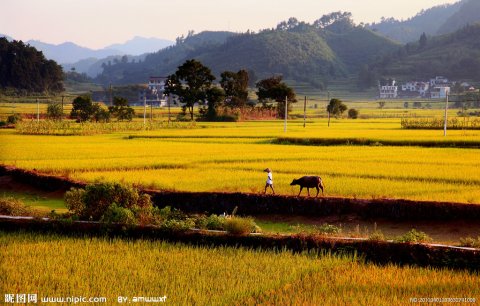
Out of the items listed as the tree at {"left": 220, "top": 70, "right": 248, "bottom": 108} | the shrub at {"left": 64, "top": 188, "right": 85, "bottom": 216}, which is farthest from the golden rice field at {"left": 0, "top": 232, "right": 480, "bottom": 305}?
the tree at {"left": 220, "top": 70, "right": 248, "bottom": 108}

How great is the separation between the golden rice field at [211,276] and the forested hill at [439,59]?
13769 centimetres

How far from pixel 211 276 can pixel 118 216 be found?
3.63 meters

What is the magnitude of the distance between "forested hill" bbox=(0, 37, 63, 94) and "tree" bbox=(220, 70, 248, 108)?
34323 mm

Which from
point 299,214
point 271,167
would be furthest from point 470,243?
point 271,167

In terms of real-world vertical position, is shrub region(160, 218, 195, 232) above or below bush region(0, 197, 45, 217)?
above

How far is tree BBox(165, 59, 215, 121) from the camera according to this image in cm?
6194

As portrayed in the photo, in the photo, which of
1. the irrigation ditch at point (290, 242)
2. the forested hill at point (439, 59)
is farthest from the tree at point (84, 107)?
the forested hill at point (439, 59)

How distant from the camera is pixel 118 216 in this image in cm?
1111

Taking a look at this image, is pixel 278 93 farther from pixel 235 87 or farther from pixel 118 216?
pixel 118 216

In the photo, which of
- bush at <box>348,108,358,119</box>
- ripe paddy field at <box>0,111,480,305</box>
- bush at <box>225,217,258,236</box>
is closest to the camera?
ripe paddy field at <box>0,111,480,305</box>

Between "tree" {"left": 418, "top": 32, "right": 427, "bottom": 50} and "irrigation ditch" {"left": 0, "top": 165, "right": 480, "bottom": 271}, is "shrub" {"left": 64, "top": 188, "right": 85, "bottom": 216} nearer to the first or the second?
"irrigation ditch" {"left": 0, "top": 165, "right": 480, "bottom": 271}

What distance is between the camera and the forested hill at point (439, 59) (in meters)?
138

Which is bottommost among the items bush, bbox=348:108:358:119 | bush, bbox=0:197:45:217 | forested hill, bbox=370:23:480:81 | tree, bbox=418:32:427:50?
bush, bbox=0:197:45:217

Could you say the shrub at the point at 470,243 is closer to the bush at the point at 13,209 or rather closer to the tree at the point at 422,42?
the bush at the point at 13,209
